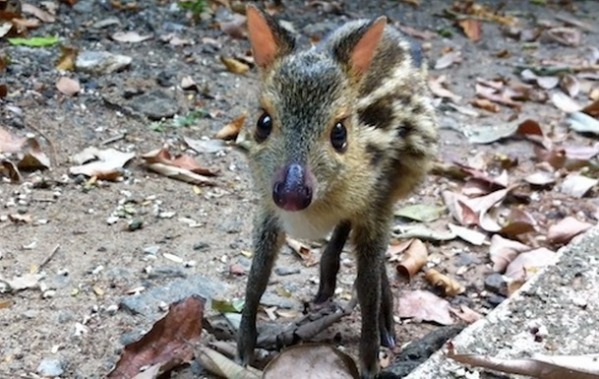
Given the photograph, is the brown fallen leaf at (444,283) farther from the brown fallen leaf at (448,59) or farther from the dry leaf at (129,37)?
the brown fallen leaf at (448,59)

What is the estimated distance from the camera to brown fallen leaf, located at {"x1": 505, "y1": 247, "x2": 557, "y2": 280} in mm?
4504

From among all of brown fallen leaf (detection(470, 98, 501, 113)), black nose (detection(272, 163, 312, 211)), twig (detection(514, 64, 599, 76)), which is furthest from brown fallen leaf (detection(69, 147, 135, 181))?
twig (detection(514, 64, 599, 76))

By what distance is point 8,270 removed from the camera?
4.06 m

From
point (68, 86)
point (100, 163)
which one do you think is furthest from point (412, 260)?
point (68, 86)

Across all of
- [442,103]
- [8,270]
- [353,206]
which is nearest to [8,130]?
[8,270]

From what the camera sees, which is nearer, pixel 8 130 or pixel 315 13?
pixel 8 130

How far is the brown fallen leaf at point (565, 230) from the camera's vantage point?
4863 mm

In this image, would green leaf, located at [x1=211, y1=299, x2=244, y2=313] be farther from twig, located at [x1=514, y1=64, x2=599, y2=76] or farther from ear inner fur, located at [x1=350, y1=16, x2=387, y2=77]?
twig, located at [x1=514, y1=64, x2=599, y2=76]

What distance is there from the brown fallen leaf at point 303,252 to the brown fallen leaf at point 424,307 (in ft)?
1.52

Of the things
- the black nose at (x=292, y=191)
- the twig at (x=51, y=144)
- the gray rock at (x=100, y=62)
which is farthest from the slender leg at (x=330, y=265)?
the gray rock at (x=100, y=62)

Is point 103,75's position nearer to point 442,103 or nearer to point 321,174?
point 442,103

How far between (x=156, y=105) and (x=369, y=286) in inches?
103

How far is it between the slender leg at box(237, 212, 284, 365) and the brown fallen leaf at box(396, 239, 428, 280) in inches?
39.5

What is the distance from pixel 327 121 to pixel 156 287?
1236 millimetres
